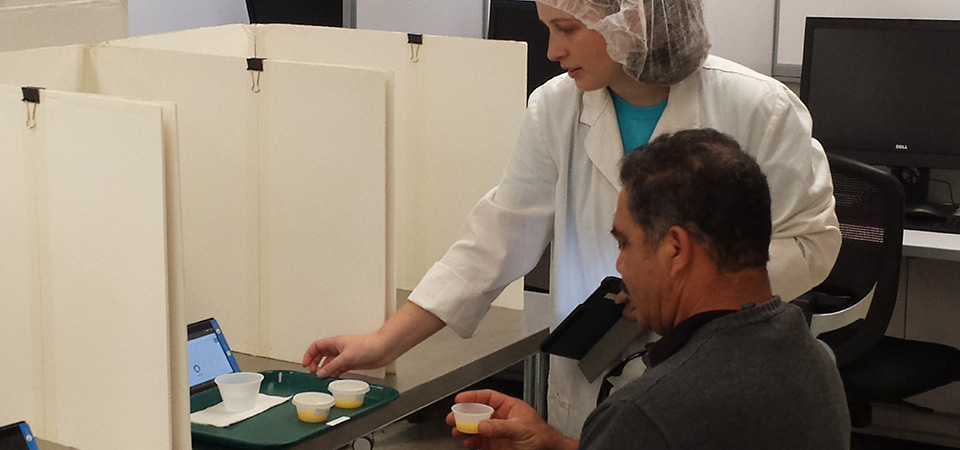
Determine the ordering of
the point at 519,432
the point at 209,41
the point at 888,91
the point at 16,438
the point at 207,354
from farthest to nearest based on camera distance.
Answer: the point at 888,91
the point at 209,41
the point at 207,354
the point at 519,432
the point at 16,438

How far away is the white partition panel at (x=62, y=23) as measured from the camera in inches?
84.4

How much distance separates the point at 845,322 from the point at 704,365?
1.49 metres

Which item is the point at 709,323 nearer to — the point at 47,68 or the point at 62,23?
the point at 47,68

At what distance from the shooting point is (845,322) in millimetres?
2430

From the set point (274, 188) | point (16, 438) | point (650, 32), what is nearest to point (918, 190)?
point (650, 32)

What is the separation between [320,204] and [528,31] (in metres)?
1.84

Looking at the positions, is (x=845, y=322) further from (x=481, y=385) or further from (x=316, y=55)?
(x=481, y=385)

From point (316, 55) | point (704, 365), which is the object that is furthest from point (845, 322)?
point (704, 365)

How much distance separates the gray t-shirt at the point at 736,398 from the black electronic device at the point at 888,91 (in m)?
2.30

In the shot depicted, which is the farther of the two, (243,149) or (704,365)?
(243,149)

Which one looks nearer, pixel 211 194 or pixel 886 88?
pixel 211 194

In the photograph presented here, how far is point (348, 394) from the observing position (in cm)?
166

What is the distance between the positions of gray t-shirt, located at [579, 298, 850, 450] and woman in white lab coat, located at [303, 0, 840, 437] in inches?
18.3

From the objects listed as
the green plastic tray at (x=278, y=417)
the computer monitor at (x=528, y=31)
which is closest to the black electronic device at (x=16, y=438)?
the green plastic tray at (x=278, y=417)
